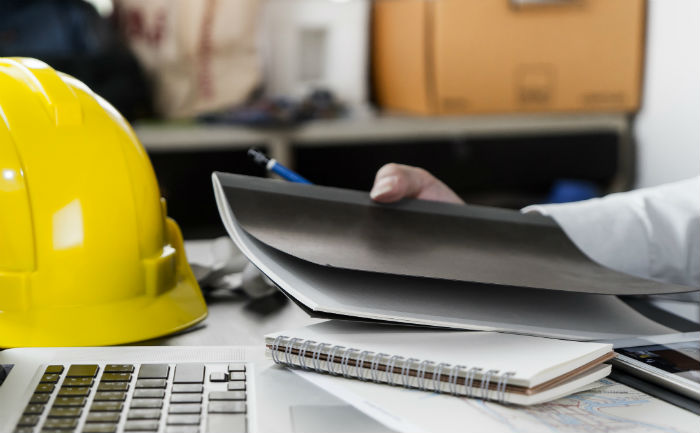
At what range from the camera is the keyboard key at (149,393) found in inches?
15.0

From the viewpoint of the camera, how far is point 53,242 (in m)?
0.50

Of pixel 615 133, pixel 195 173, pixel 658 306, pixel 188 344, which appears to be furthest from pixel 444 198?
pixel 615 133

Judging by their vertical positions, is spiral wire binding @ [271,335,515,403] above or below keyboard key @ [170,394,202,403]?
above

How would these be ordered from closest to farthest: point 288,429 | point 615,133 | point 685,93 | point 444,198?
point 288,429, point 444,198, point 685,93, point 615,133

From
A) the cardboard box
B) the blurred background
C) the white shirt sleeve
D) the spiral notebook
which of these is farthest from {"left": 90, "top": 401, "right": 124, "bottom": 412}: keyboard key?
the cardboard box

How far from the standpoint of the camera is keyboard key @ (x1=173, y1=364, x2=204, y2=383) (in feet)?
1.33

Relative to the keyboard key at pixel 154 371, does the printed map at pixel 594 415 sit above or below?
below

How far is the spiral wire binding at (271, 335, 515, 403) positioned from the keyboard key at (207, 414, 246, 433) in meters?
0.07

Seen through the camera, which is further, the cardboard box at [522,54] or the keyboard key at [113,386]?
the cardboard box at [522,54]

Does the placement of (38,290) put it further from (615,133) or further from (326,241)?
(615,133)

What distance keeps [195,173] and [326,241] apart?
1247 millimetres

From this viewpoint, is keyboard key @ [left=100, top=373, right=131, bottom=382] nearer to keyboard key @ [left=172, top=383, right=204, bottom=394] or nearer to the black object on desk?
keyboard key @ [left=172, top=383, right=204, bottom=394]

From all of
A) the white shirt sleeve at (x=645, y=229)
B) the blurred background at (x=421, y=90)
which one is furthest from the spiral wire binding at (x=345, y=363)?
the blurred background at (x=421, y=90)

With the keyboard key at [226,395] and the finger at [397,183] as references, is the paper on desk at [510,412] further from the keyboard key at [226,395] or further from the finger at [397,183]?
the finger at [397,183]
